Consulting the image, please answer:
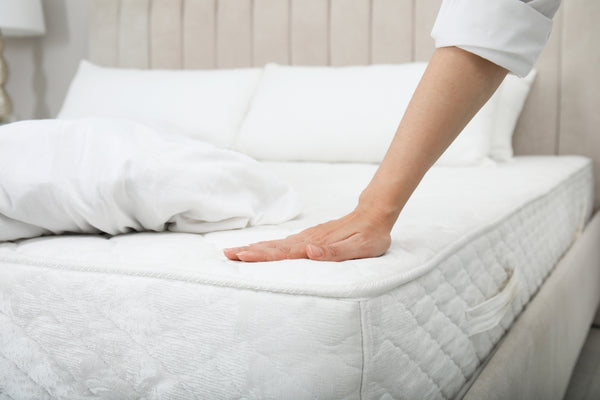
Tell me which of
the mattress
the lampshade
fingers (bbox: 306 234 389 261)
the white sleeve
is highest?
the white sleeve

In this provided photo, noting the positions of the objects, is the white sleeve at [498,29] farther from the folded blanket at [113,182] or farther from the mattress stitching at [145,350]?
the mattress stitching at [145,350]

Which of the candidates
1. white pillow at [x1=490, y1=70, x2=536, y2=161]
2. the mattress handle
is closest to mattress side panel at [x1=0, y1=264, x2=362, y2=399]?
the mattress handle

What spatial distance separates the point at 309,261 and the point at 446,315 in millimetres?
197

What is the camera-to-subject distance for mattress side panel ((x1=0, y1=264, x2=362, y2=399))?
0.55m

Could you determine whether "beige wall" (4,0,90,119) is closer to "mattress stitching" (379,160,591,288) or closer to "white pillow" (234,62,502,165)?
"white pillow" (234,62,502,165)

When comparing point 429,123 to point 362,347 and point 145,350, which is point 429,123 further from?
point 145,350

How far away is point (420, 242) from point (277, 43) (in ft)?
5.93

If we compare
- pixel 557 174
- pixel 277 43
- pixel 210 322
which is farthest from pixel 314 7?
pixel 210 322

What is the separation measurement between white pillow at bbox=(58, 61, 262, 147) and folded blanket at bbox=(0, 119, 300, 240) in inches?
42.7

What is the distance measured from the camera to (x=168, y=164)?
2.54ft

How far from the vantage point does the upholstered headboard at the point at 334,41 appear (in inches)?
75.7

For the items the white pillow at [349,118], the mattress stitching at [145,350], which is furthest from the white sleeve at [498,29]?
the white pillow at [349,118]

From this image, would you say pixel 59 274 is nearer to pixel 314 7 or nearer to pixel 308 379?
pixel 308 379

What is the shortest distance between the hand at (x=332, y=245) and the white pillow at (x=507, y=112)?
4.14 ft
